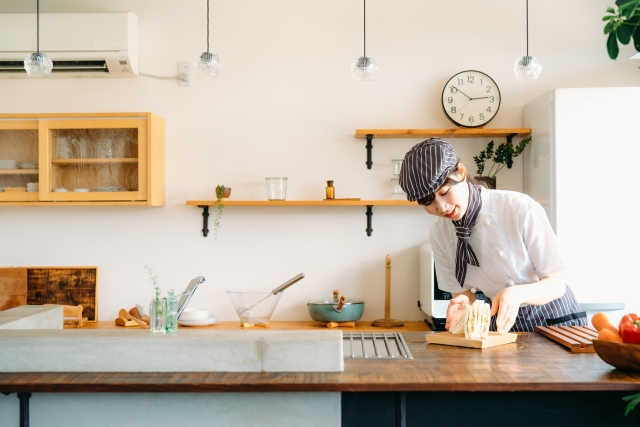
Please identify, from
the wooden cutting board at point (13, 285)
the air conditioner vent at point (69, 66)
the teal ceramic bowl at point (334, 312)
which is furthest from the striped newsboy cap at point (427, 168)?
the wooden cutting board at point (13, 285)

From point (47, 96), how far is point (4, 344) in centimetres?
251

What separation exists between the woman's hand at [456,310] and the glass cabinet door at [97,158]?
199 cm

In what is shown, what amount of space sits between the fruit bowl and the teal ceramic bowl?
193 cm

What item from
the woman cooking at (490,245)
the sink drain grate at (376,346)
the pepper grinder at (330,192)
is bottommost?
the sink drain grate at (376,346)

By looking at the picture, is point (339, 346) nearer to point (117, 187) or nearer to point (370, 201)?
point (370, 201)

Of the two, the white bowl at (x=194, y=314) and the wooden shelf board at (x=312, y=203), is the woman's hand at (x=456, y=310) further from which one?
the white bowl at (x=194, y=314)

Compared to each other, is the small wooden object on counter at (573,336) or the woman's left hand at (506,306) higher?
the woman's left hand at (506,306)

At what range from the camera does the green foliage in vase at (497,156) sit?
11.9 ft

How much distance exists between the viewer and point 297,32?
A: 3801mm

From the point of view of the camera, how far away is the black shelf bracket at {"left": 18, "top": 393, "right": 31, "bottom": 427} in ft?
5.52

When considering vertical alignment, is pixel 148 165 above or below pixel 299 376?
above

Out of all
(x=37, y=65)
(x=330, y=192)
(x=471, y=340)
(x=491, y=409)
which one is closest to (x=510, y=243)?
→ (x=471, y=340)

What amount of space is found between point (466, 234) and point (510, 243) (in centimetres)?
18

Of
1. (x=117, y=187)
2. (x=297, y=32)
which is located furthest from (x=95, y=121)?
(x=297, y=32)
